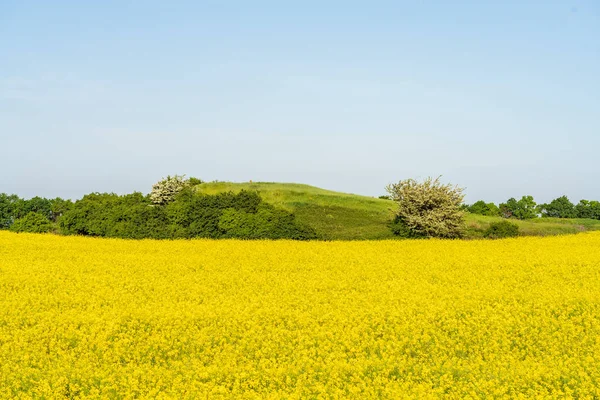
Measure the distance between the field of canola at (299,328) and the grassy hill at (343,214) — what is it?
1404 centimetres

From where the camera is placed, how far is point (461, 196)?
118 ft

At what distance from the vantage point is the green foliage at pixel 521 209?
7762 cm

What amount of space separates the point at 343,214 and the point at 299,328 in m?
32.9

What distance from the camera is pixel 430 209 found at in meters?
36.4

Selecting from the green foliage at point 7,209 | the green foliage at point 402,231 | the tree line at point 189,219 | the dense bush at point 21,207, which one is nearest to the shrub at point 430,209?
the green foliage at point 402,231

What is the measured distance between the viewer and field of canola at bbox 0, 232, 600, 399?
9.62m

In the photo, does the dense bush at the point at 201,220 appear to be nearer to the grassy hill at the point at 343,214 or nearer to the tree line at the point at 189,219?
the tree line at the point at 189,219

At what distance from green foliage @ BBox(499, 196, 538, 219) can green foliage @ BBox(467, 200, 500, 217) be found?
45.9 inches

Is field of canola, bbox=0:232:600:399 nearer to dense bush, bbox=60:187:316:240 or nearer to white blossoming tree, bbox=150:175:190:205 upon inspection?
dense bush, bbox=60:187:316:240

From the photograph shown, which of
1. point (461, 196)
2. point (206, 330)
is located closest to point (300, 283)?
point (206, 330)

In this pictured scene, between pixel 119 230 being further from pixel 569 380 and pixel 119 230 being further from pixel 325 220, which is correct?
pixel 569 380

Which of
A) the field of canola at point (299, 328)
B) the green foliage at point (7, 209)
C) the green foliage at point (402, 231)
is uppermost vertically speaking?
the green foliage at point (7, 209)

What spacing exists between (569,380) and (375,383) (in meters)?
3.36

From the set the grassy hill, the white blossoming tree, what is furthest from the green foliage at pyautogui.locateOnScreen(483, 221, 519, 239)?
the white blossoming tree
